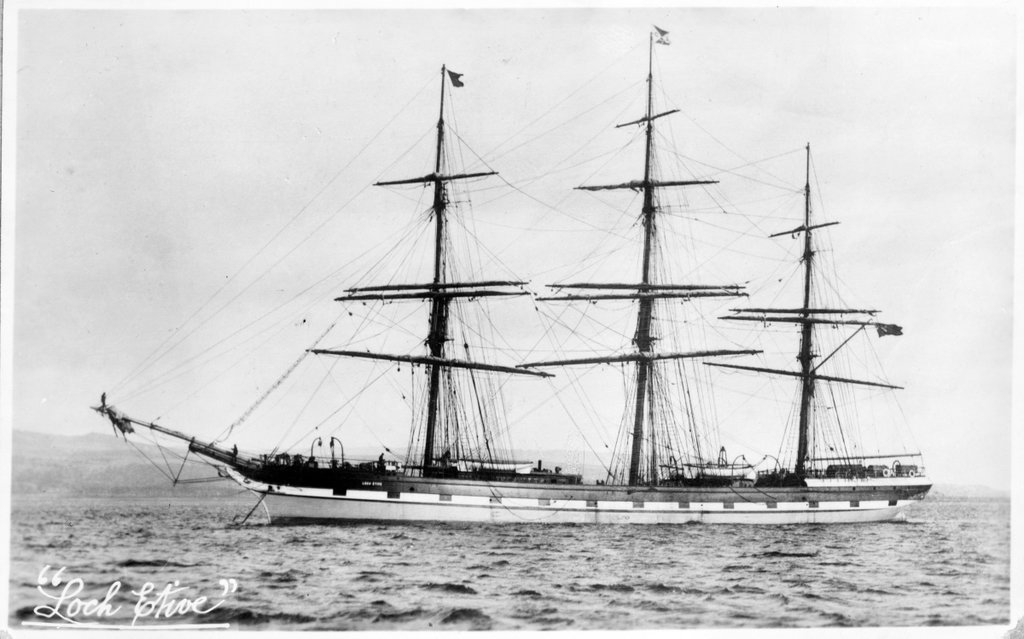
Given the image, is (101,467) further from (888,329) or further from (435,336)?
(888,329)

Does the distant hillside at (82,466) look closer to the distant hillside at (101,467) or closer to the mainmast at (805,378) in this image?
the distant hillside at (101,467)

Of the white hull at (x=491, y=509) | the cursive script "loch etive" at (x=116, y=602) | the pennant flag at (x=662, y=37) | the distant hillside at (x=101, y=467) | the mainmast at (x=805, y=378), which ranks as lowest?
the cursive script "loch etive" at (x=116, y=602)

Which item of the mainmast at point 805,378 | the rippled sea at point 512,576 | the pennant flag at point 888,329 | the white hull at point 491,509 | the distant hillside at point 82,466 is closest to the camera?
the rippled sea at point 512,576

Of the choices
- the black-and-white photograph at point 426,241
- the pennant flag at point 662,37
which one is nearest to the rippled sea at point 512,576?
the black-and-white photograph at point 426,241

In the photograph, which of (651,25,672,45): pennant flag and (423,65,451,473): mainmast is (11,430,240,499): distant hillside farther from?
(651,25,672,45): pennant flag

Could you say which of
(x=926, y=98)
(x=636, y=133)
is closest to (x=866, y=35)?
(x=926, y=98)

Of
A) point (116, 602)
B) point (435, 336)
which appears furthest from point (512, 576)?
point (435, 336)
